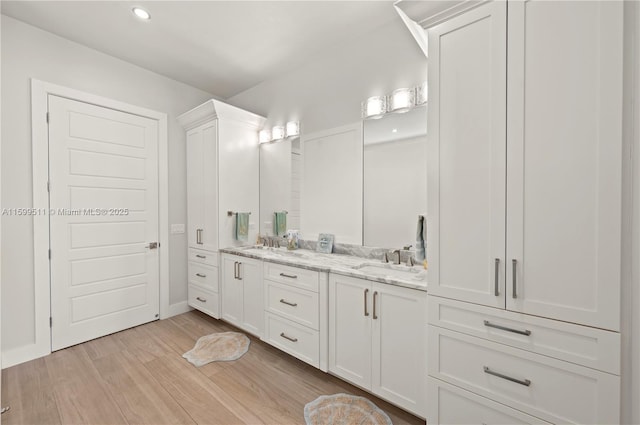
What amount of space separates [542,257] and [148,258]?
3.53 m

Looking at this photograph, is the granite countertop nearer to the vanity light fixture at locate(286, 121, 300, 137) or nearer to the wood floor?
the wood floor

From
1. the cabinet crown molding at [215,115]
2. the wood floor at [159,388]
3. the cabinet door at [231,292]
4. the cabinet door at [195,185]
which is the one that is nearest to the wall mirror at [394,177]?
the wood floor at [159,388]

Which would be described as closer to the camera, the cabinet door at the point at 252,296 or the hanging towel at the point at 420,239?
the hanging towel at the point at 420,239

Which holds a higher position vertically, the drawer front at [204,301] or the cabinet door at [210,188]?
the cabinet door at [210,188]

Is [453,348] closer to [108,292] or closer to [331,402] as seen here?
[331,402]

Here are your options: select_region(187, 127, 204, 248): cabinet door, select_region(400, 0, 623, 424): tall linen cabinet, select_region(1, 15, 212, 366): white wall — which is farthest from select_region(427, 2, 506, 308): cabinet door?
select_region(1, 15, 212, 366): white wall

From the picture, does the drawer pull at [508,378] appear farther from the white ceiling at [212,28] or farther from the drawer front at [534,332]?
the white ceiling at [212,28]

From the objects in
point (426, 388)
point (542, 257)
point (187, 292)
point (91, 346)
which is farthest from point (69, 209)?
point (542, 257)

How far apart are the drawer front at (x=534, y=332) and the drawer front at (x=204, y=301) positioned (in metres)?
2.40

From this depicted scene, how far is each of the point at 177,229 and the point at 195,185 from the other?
1.95 feet

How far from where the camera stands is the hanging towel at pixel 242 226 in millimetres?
3139

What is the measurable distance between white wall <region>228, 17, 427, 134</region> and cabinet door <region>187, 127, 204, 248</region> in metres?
0.88

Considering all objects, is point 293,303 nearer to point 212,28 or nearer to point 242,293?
point 242,293

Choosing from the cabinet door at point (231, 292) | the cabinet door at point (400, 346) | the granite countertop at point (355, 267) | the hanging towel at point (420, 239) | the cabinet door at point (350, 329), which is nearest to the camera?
the cabinet door at point (400, 346)
